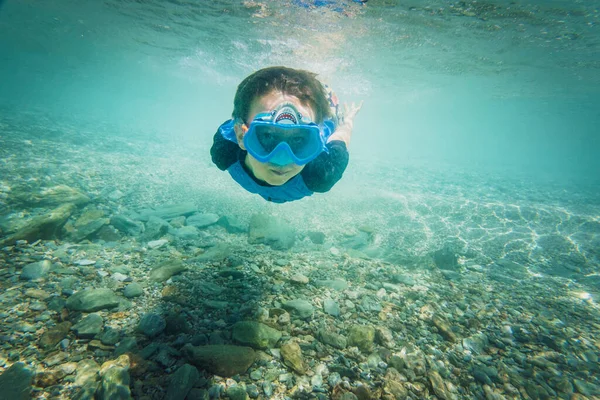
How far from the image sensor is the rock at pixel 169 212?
836cm

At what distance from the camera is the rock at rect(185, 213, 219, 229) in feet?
27.1

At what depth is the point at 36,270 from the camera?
375 centimetres

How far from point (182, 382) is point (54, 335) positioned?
175 cm

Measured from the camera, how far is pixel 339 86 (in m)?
34.7

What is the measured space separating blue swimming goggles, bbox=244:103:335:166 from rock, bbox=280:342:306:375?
A: 2.19 meters

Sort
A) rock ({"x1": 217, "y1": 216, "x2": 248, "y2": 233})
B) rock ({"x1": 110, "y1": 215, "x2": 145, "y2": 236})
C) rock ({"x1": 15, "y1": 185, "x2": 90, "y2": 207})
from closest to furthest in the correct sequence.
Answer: rock ({"x1": 110, "y1": 215, "x2": 145, "y2": 236}), rock ({"x1": 15, "y1": 185, "x2": 90, "y2": 207}), rock ({"x1": 217, "y1": 216, "x2": 248, "y2": 233})

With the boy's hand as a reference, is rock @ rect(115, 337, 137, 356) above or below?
below

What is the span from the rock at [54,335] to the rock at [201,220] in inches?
215

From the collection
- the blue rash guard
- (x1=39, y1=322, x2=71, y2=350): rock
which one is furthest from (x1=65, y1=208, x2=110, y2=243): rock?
the blue rash guard

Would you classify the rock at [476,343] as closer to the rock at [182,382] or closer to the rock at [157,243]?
the rock at [182,382]

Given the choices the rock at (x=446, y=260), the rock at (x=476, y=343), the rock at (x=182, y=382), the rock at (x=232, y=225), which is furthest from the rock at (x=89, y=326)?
the rock at (x=446, y=260)

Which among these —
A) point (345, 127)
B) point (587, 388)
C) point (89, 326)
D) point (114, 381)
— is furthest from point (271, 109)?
point (587, 388)

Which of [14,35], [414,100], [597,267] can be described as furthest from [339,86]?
[14,35]

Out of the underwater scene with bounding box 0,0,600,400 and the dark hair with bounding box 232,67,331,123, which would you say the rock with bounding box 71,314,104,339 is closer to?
the underwater scene with bounding box 0,0,600,400
